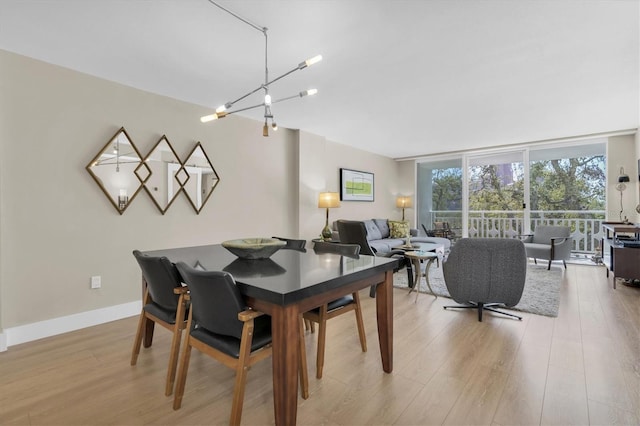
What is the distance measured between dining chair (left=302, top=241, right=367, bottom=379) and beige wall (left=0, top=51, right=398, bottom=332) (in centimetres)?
197

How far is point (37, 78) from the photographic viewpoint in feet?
8.52

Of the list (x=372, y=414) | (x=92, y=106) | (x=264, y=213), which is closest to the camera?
(x=372, y=414)

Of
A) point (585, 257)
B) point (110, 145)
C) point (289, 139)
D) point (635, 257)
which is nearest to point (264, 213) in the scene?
point (289, 139)

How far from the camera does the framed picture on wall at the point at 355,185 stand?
19.7 ft

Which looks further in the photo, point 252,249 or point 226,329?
point 252,249

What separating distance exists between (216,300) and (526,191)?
6.60 m

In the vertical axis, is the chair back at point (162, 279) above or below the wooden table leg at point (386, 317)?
above

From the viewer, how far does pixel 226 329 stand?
1478 mm

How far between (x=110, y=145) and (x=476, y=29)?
334cm

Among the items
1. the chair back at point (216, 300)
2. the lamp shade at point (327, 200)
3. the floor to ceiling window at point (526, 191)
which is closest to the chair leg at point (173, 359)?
the chair back at point (216, 300)

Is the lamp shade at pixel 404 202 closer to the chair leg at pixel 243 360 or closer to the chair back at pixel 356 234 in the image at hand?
the chair back at pixel 356 234

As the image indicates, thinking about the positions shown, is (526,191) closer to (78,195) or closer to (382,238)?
(382,238)

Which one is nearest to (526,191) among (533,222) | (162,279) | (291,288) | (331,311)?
(533,222)

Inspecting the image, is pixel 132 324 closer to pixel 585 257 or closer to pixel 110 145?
pixel 110 145
